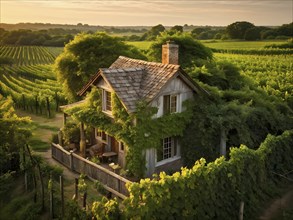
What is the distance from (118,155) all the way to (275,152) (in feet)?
31.8

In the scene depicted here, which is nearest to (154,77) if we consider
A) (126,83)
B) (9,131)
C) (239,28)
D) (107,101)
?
(126,83)

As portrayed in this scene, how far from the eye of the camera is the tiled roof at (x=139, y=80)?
1943 centimetres

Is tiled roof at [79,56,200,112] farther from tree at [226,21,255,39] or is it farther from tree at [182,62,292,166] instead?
tree at [226,21,255,39]

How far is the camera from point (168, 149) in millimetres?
21266

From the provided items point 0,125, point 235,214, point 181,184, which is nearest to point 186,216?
point 181,184

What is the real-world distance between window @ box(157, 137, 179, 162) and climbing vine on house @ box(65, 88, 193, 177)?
0.90m

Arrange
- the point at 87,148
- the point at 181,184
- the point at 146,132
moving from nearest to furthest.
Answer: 1. the point at 181,184
2. the point at 146,132
3. the point at 87,148

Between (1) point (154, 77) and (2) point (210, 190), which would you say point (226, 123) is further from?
(2) point (210, 190)

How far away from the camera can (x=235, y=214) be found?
16281 millimetres

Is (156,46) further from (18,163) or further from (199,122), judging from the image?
(18,163)

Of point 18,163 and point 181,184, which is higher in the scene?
point 181,184

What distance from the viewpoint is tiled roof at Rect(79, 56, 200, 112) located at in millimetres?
19434

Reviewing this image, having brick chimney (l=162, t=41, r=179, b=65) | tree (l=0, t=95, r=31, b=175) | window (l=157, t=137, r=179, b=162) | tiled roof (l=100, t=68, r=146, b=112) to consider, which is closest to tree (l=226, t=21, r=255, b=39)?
brick chimney (l=162, t=41, r=179, b=65)

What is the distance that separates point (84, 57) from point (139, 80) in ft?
52.0
